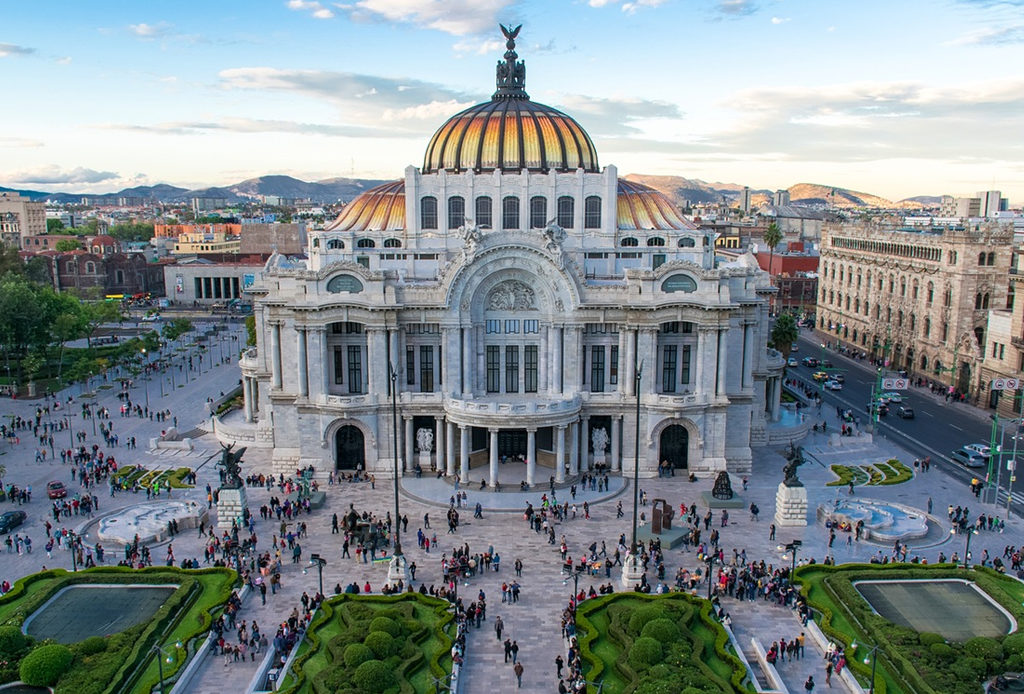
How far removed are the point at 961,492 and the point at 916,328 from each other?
48441 mm

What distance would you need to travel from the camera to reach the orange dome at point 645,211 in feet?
258

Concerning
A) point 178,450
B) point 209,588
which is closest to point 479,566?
point 209,588

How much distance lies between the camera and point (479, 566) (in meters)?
50.9

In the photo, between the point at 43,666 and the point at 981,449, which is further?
the point at 981,449

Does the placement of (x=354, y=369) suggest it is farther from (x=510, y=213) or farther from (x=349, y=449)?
(x=510, y=213)

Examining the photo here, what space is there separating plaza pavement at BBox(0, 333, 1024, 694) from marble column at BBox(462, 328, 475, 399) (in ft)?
24.5

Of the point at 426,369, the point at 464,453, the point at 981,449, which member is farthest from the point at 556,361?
the point at 981,449

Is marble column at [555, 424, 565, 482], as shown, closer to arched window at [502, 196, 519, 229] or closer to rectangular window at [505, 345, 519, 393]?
rectangular window at [505, 345, 519, 393]

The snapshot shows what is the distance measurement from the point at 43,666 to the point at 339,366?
117 feet

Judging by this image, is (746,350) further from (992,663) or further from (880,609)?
(992,663)

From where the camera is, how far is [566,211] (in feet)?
252

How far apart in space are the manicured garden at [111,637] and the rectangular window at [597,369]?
3299cm

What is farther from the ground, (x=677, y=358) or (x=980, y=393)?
(x=677, y=358)

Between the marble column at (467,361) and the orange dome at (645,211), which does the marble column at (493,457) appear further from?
the orange dome at (645,211)
